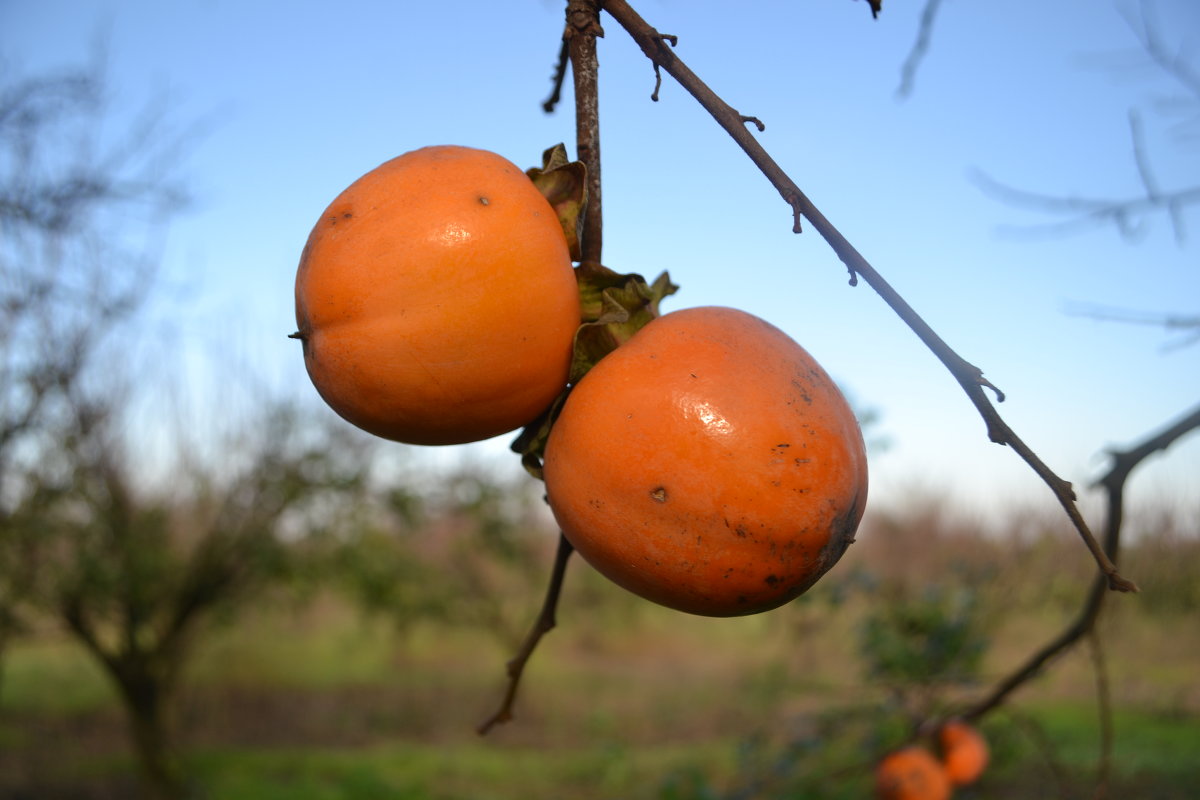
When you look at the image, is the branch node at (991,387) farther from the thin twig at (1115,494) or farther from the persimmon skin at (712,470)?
the thin twig at (1115,494)

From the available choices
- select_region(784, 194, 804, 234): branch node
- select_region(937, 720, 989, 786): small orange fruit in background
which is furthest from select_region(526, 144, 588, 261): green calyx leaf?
select_region(937, 720, 989, 786): small orange fruit in background

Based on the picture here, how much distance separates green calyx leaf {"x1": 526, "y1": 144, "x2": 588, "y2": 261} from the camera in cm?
118

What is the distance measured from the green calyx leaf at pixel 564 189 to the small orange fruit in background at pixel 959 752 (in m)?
3.23

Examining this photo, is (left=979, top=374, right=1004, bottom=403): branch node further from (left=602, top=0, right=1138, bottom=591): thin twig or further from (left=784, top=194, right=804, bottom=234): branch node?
(left=784, top=194, right=804, bottom=234): branch node

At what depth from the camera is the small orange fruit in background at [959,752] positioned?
369 cm

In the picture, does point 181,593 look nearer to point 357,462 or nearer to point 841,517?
point 357,462

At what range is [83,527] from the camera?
32.8 feet

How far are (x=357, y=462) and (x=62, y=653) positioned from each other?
24.7 feet

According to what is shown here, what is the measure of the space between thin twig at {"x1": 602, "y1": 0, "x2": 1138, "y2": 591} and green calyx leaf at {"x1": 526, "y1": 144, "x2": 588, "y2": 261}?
247 millimetres

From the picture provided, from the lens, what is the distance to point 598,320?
1165 millimetres

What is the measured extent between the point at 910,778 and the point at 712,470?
9.62ft

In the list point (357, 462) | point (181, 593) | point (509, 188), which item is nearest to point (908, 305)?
point (509, 188)

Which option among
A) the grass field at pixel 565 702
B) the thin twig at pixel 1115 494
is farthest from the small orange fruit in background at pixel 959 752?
the grass field at pixel 565 702

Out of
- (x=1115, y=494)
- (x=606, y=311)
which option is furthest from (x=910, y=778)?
(x=606, y=311)
